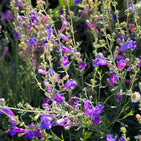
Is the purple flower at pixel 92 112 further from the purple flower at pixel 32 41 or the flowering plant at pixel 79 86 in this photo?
the purple flower at pixel 32 41

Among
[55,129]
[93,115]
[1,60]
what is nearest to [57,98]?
[93,115]

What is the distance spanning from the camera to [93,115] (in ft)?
5.77

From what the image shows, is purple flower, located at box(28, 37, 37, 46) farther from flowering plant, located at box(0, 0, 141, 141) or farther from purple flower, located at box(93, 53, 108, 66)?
purple flower, located at box(93, 53, 108, 66)

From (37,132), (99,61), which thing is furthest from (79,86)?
(37,132)

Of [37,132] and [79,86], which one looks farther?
[79,86]

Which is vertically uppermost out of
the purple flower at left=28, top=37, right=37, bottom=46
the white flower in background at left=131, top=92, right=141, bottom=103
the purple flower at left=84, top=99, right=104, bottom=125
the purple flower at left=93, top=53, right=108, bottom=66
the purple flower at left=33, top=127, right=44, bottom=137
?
the purple flower at left=28, top=37, right=37, bottom=46

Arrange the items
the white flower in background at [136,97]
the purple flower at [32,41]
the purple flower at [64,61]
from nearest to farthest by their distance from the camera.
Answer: the white flower in background at [136,97] < the purple flower at [64,61] < the purple flower at [32,41]

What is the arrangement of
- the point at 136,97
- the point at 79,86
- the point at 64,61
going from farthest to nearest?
1. the point at 79,86
2. the point at 64,61
3. the point at 136,97

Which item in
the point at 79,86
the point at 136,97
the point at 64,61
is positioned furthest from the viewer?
the point at 79,86

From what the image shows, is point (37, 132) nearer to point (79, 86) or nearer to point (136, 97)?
point (79, 86)

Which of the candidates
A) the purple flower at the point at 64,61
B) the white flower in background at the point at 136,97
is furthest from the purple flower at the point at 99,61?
the white flower in background at the point at 136,97

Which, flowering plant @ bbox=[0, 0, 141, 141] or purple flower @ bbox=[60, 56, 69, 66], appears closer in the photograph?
flowering plant @ bbox=[0, 0, 141, 141]

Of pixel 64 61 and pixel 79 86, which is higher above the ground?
pixel 64 61

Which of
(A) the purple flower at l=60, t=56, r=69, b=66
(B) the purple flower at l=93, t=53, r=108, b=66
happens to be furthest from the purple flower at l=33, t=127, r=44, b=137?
(B) the purple flower at l=93, t=53, r=108, b=66
